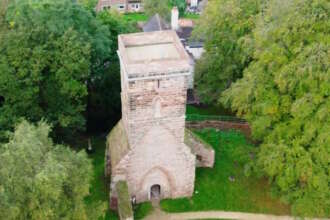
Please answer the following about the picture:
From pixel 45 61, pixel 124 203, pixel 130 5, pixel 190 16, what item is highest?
pixel 130 5

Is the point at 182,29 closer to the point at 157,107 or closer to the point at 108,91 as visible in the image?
the point at 108,91

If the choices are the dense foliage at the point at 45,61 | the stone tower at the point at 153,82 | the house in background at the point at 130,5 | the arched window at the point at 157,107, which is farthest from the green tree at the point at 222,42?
the house in background at the point at 130,5

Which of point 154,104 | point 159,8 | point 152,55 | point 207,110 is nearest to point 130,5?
point 159,8

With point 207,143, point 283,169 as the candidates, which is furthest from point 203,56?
point 283,169

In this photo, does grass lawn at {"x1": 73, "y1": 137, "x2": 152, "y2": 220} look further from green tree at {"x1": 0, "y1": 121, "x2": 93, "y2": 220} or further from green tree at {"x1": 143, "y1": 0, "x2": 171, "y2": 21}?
green tree at {"x1": 143, "y1": 0, "x2": 171, "y2": 21}

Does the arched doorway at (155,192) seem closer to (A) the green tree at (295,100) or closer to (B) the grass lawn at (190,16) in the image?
(A) the green tree at (295,100)
